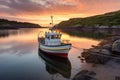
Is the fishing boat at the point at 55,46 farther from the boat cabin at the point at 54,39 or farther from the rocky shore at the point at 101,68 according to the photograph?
the rocky shore at the point at 101,68

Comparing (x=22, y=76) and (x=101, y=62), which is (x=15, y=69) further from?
(x=101, y=62)

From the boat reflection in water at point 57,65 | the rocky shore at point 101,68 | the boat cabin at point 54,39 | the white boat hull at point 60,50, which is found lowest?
the boat reflection in water at point 57,65

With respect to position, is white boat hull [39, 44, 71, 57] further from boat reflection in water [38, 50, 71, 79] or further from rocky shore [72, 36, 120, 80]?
rocky shore [72, 36, 120, 80]

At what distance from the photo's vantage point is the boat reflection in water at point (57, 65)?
3051 centimetres

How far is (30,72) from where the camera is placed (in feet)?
99.5

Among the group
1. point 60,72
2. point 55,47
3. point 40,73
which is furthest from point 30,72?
point 55,47

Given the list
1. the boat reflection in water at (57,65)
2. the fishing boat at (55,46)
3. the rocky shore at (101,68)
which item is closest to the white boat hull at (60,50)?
the fishing boat at (55,46)

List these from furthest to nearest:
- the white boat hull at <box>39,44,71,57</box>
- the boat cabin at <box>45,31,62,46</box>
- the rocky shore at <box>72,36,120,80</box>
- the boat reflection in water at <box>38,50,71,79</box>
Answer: the boat cabin at <box>45,31,62,46</box>, the white boat hull at <box>39,44,71,57</box>, the boat reflection in water at <box>38,50,71,79</box>, the rocky shore at <box>72,36,120,80</box>

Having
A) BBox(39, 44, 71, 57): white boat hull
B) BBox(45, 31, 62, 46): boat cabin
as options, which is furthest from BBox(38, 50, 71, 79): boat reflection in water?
BBox(45, 31, 62, 46): boat cabin

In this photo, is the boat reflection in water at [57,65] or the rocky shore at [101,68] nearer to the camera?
the rocky shore at [101,68]

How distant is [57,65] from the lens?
3556 cm

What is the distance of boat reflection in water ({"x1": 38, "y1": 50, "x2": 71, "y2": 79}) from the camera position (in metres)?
30.5

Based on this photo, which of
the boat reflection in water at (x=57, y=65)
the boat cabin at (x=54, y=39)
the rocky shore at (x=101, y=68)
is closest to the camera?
the rocky shore at (x=101, y=68)

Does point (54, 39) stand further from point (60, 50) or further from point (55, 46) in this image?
point (60, 50)
